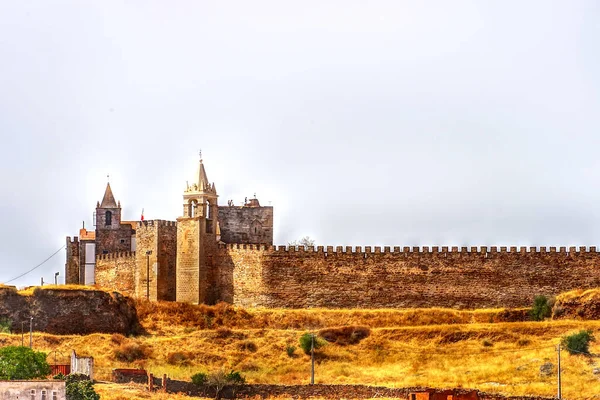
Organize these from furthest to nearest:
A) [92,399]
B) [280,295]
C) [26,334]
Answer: [280,295] → [26,334] → [92,399]

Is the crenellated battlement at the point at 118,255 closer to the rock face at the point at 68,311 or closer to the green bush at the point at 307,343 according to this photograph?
the rock face at the point at 68,311

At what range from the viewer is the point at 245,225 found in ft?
300

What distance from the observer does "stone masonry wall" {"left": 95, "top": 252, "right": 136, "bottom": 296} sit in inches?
3541

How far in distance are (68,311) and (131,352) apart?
6401 millimetres

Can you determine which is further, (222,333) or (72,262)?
(72,262)

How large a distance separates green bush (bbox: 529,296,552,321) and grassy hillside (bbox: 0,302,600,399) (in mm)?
953

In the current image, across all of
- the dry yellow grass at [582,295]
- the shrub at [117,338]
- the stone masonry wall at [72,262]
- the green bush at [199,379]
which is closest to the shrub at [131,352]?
the shrub at [117,338]

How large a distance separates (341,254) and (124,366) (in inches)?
696

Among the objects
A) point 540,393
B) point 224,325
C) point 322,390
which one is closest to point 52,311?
point 224,325

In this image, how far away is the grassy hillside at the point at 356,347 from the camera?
234ft

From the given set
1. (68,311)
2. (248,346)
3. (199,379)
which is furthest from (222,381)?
(68,311)

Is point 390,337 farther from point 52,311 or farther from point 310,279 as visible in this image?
point 52,311

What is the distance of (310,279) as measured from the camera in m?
86.9

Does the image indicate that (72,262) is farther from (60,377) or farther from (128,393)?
(128,393)
